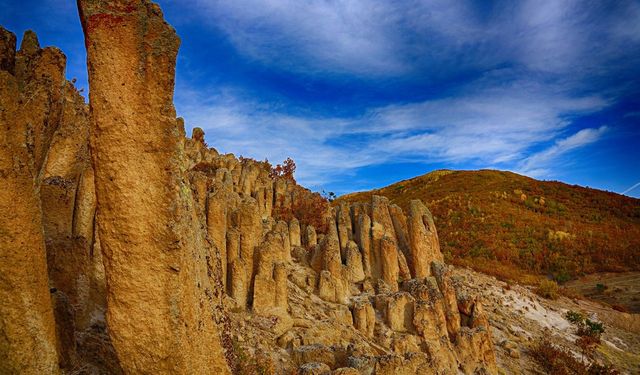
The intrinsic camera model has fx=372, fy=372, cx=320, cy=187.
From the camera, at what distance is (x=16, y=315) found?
4055mm

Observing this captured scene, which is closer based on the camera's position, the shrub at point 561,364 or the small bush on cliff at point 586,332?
the shrub at point 561,364

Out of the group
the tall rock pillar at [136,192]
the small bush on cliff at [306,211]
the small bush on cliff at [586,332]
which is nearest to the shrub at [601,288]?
the small bush on cliff at [586,332]

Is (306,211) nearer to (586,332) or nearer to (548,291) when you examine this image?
(586,332)

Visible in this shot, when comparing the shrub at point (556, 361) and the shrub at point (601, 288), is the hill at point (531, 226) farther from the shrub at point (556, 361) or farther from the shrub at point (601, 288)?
the shrub at point (556, 361)

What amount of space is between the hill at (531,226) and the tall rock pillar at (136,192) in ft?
76.2

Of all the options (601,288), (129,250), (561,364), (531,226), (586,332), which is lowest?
(561,364)

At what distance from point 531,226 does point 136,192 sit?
38251mm

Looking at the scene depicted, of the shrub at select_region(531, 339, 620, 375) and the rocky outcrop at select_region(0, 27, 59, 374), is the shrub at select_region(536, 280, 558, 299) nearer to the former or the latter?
the shrub at select_region(531, 339, 620, 375)

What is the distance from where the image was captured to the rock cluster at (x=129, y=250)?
160 inches

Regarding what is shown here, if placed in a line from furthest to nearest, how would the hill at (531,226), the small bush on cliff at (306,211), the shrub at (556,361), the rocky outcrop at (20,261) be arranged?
the hill at (531,226) → the small bush on cliff at (306,211) → the shrub at (556,361) → the rocky outcrop at (20,261)

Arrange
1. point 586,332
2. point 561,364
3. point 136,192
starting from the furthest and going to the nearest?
1. point 586,332
2. point 561,364
3. point 136,192

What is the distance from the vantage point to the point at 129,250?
4090 millimetres

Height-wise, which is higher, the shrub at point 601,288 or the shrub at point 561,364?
the shrub at point 601,288

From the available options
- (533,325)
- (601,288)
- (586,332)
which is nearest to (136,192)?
(533,325)
